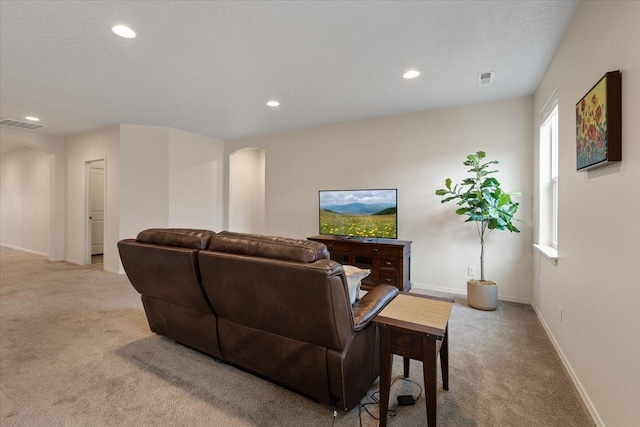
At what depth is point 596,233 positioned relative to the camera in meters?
1.69

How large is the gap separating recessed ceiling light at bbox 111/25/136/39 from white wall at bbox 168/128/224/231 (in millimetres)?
2973

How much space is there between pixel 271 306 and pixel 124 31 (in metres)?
2.44

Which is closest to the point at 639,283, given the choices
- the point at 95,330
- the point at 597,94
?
the point at 597,94

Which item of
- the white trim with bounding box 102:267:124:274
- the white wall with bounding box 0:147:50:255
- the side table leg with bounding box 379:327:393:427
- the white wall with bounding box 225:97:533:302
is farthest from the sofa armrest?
the white wall with bounding box 0:147:50:255

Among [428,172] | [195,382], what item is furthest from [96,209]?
[428,172]

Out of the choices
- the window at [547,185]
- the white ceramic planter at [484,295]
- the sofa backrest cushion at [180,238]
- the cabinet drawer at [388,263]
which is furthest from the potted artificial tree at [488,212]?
the sofa backrest cushion at [180,238]

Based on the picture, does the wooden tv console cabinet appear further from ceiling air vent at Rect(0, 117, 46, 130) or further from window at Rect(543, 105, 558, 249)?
ceiling air vent at Rect(0, 117, 46, 130)

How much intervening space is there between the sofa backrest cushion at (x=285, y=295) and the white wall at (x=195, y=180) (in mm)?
3918

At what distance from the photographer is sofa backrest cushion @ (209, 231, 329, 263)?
1.54m

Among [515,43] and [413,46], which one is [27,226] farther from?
[515,43]

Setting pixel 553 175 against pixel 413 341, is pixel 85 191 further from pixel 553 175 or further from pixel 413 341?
pixel 553 175

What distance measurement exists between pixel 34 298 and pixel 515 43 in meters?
5.87

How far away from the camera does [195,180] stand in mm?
5617

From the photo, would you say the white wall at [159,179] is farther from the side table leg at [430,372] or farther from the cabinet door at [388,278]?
the side table leg at [430,372]
